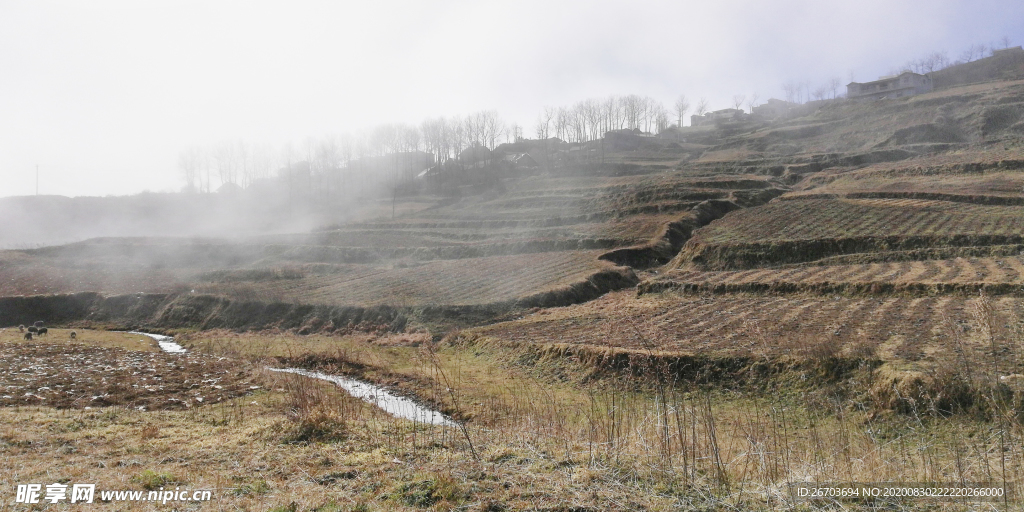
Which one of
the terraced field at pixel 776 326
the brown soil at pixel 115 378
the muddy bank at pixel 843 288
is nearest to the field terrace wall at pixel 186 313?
the brown soil at pixel 115 378

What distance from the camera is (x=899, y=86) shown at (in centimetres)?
10844

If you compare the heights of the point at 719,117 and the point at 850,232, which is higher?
the point at 719,117

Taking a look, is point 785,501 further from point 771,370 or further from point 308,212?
point 308,212

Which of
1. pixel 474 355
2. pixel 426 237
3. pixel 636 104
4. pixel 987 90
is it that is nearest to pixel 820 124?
pixel 987 90

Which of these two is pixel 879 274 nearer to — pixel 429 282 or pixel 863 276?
pixel 863 276

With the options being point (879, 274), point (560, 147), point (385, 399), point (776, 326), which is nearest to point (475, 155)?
point (560, 147)

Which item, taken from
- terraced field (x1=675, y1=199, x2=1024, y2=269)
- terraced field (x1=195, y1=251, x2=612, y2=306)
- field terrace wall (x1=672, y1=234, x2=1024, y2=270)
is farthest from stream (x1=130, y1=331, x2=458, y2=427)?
terraced field (x1=675, y1=199, x2=1024, y2=269)

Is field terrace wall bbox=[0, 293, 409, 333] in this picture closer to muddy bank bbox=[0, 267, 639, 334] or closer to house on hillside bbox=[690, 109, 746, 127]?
muddy bank bbox=[0, 267, 639, 334]

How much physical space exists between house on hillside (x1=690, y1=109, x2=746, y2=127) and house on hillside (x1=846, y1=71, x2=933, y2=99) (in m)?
27.2

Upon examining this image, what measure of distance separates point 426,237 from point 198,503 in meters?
61.1

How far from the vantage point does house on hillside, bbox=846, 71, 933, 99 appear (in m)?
108

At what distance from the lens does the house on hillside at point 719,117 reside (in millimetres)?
134375

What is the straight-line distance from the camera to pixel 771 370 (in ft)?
53.2

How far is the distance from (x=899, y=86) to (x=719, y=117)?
3939 cm
